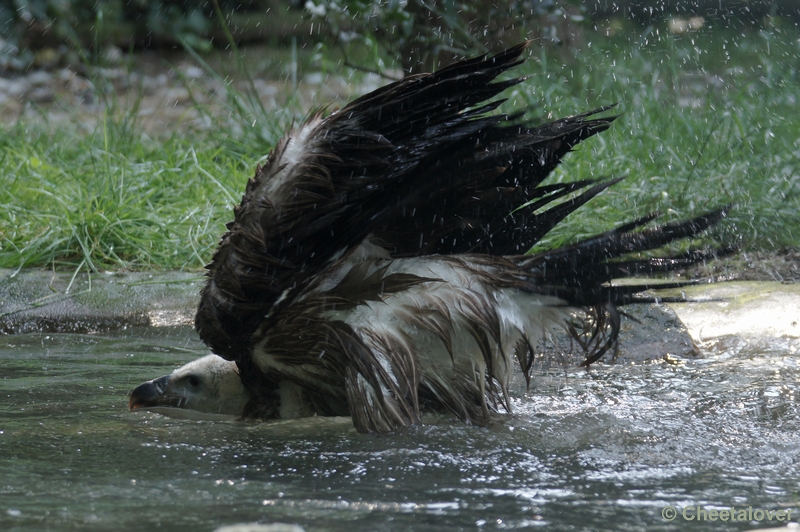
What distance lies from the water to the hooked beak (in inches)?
2.3

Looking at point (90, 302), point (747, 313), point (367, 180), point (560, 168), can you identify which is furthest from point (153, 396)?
point (560, 168)

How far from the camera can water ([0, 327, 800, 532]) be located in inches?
76.6

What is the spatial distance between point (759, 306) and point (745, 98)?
327 cm

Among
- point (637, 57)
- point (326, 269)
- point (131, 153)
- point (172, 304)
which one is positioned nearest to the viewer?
point (326, 269)

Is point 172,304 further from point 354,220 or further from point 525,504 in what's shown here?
point 525,504

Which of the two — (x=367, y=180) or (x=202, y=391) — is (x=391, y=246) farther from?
(x=202, y=391)

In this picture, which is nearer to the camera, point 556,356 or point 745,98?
point 556,356

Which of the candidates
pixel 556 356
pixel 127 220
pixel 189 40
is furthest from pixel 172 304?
pixel 189 40

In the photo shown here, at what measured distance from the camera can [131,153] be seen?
21.5ft

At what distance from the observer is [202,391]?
3.25m

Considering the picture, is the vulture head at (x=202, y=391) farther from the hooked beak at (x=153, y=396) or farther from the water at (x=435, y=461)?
the water at (x=435, y=461)

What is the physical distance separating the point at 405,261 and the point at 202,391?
36.2 inches

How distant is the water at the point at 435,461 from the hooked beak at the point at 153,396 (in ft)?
0.19

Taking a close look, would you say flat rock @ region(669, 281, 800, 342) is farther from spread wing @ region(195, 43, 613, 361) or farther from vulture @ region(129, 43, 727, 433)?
spread wing @ region(195, 43, 613, 361)
